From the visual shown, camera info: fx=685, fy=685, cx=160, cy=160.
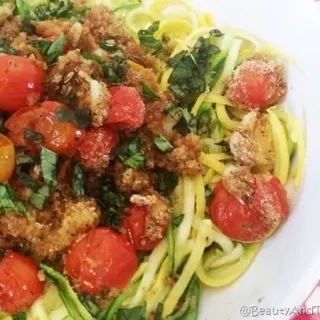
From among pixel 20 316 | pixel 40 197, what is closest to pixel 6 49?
pixel 40 197

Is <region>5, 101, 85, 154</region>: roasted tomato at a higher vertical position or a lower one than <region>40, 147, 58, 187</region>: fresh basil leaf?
higher

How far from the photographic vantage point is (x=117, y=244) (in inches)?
122

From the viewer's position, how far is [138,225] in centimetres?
320

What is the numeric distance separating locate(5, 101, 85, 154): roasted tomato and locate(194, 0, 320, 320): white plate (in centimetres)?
101

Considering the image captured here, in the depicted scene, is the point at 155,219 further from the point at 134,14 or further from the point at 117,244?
the point at 134,14

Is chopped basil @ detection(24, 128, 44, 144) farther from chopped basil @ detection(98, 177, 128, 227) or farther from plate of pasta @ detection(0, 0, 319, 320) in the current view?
chopped basil @ detection(98, 177, 128, 227)

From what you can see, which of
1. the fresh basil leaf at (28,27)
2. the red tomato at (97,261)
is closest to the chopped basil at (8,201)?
the red tomato at (97,261)

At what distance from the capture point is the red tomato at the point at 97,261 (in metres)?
3.04

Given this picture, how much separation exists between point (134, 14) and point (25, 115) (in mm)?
1451

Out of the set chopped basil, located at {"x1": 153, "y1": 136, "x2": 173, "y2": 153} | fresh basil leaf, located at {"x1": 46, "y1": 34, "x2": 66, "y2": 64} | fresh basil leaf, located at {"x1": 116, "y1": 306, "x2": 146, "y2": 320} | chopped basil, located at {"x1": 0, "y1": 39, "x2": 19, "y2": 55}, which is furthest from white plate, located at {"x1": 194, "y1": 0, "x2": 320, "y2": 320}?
chopped basil, located at {"x1": 0, "y1": 39, "x2": 19, "y2": 55}

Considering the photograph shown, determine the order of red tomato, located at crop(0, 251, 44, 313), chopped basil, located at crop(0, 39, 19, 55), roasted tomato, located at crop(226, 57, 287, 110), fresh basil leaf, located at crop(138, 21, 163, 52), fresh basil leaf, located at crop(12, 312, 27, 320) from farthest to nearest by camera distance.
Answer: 1. fresh basil leaf, located at crop(138, 21, 163, 52)
2. roasted tomato, located at crop(226, 57, 287, 110)
3. chopped basil, located at crop(0, 39, 19, 55)
4. fresh basil leaf, located at crop(12, 312, 27, 320)
5. red tomato, located at crop(0, 251, 44, 313)

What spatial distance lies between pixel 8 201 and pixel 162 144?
790 millimetres

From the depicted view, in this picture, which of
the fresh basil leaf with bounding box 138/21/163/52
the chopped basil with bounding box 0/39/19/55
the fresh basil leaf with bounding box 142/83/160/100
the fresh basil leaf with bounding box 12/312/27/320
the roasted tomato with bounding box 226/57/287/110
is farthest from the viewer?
the fresh basil leaf with bounding box 138/21/163/52

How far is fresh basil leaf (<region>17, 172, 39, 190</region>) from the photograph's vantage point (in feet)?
10.2
